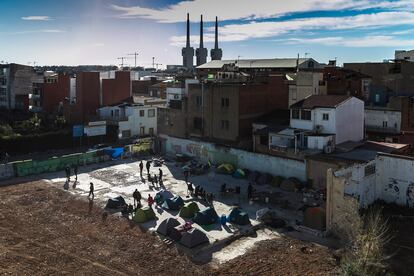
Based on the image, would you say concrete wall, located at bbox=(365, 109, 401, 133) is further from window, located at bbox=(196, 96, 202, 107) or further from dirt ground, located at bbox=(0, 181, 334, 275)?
dirt ground, located at bbox=(0, 181, 334, 275)

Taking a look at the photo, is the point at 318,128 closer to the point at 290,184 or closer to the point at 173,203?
the point at 290,184

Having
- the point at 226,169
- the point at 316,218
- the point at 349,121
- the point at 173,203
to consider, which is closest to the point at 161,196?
the point at 173,203

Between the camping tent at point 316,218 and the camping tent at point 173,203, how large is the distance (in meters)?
10.6

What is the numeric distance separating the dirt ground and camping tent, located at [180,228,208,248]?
1004mm

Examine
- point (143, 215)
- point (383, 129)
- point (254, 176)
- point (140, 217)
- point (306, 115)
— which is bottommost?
point (140, 217)

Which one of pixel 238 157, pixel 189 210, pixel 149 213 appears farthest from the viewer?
pixel 238 157

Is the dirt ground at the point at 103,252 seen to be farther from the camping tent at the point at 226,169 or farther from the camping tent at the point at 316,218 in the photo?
the camping tent at the point at 226,169

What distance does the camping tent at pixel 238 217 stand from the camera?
33719 millimetres

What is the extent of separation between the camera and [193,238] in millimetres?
29969

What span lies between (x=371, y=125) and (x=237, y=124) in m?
18.5

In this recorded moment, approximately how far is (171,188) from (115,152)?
15178 millimetres

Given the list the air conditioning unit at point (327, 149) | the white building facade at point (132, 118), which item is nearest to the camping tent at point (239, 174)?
the air conditioning unit at point (327, 149)

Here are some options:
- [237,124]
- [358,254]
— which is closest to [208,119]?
[237,124]

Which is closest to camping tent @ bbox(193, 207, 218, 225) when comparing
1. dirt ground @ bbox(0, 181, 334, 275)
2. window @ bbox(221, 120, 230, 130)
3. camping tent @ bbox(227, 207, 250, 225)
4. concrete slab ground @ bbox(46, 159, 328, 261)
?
concrete slab ground @ bbox(46, 159, 328, 261)
